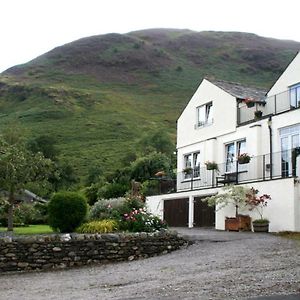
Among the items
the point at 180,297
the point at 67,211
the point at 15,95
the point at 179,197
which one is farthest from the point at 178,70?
the point at 180,297

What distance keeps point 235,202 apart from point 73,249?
32.5ft

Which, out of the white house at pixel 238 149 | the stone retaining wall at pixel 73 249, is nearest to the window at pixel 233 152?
the white house at pixel 238 149

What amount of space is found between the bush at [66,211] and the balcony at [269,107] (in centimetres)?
1064

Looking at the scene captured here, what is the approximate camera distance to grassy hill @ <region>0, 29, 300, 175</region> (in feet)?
305

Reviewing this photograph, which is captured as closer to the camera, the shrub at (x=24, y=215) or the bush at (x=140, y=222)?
the bush at (x=140, y=222)

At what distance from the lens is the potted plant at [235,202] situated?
936 inches

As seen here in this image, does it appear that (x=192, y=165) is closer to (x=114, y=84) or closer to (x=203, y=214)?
(x=203, y=214)

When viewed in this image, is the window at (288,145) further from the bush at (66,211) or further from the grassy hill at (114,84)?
the grassy hill at (114,84)

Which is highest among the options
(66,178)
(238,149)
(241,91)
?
(241,91)

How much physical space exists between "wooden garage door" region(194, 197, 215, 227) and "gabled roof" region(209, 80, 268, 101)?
5.97 meters

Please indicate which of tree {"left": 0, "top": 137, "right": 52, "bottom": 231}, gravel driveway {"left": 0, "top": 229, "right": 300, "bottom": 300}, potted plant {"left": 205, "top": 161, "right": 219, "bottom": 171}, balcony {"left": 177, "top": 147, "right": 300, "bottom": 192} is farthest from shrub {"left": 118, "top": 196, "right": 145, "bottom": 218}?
tree {"left": 0, "top": 137, "right": 52, "bottom": 231}

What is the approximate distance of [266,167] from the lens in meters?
25.4

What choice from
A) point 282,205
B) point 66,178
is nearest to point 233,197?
point 282,205

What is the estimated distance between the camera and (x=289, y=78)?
27.1 metres
